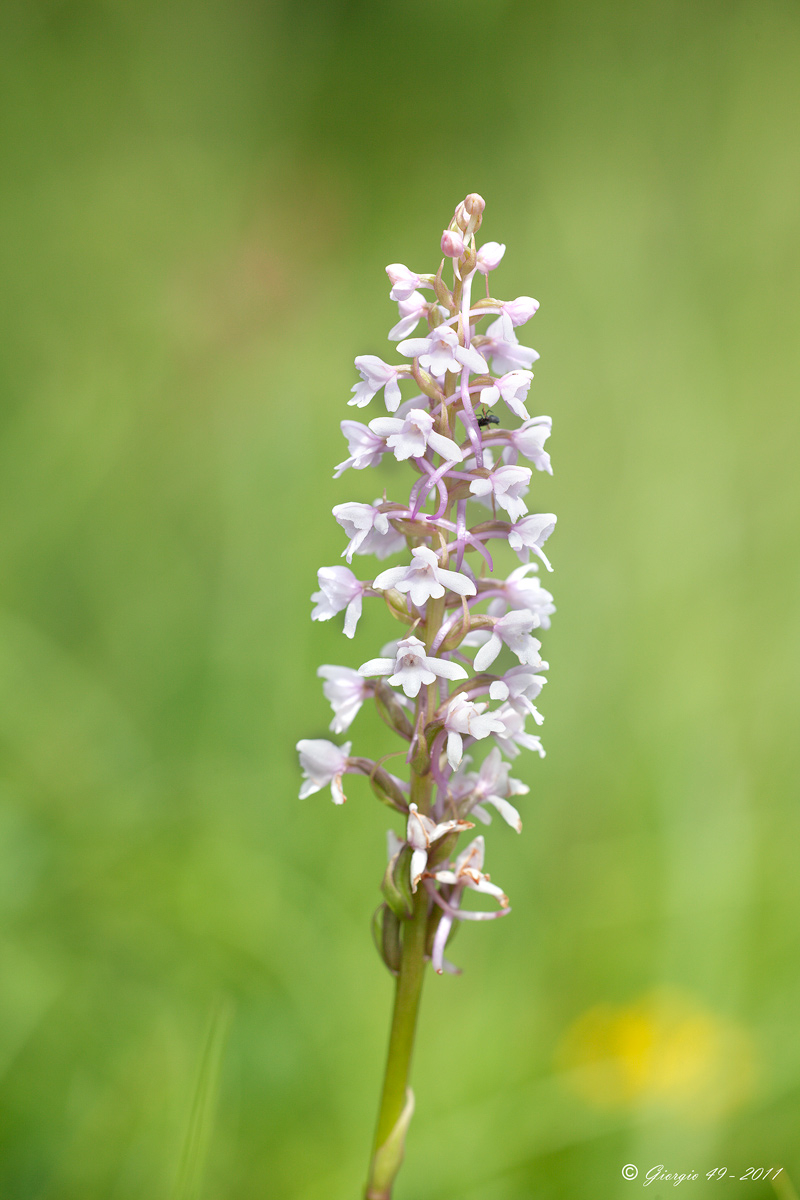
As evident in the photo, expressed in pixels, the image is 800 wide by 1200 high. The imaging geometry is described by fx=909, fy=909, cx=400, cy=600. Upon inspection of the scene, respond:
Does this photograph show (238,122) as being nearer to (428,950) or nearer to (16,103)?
(16,103)

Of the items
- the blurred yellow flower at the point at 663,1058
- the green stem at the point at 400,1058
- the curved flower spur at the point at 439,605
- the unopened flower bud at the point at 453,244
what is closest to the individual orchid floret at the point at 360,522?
the curved flower spur at the point at 439,605

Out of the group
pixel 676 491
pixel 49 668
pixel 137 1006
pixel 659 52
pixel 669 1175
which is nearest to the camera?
pixel 669 1175

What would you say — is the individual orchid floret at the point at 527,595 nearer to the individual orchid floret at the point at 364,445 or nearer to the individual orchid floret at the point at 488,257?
the individual orchid floret at the point at 364,445

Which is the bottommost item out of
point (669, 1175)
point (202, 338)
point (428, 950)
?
point (669, 1175)

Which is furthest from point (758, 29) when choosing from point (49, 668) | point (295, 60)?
point (49, 668)

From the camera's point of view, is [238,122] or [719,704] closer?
[719,704]

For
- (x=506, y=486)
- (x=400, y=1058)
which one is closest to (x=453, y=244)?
(x=506, y=486)
